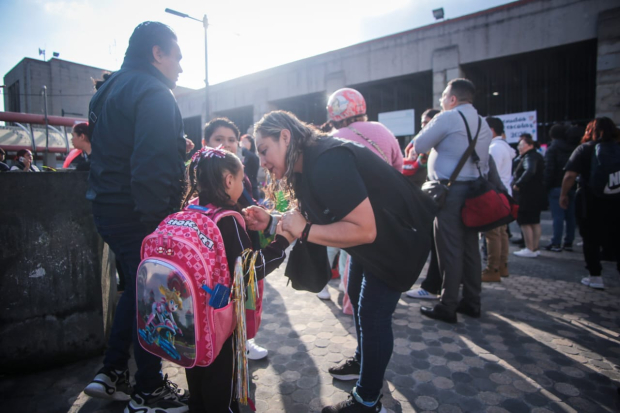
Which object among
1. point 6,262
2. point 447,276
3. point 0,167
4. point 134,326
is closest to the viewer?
point 134,326

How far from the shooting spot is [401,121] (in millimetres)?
11484

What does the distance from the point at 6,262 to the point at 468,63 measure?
11165 millimetres

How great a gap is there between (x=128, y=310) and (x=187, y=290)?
85cm

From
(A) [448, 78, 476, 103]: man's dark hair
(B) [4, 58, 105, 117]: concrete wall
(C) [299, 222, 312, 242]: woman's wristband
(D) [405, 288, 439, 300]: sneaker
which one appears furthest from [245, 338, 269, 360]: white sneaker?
(B) [4, 58, 105, 117]: concrete wall

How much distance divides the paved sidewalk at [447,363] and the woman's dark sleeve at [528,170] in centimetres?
218

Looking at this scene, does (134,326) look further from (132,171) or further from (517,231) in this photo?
(517,231)

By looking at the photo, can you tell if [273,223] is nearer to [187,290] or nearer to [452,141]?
[187,290]

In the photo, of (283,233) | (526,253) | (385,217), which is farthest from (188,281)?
(526,253)

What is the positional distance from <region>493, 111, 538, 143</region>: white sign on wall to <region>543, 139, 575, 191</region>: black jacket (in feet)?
13.3

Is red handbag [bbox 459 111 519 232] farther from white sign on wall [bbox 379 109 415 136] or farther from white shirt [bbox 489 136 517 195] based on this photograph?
white sign on wall [bbox 379 109 415 136]

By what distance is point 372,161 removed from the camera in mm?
1657

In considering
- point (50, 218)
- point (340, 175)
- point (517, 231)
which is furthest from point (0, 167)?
point (517, 231)

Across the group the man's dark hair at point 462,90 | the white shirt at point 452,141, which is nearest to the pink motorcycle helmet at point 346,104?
the white shirt at point 452,141

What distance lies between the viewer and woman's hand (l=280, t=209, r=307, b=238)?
4.93 ft
